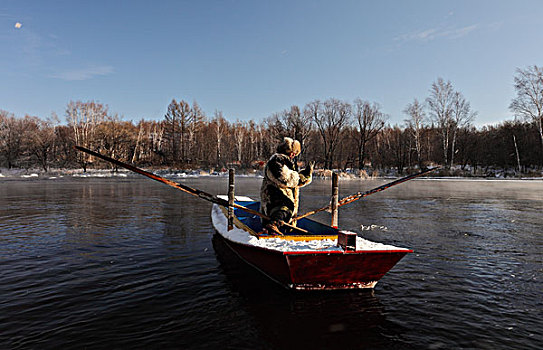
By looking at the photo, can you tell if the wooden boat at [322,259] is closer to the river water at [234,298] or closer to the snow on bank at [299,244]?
the snow on bank at [299,244]

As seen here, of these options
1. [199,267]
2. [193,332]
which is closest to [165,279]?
[199,267]

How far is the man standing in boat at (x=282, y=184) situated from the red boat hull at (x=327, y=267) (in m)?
1.08

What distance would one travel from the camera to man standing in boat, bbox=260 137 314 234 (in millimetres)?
5965

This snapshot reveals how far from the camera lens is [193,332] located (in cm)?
392

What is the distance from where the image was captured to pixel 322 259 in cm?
457

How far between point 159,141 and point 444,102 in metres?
54.0

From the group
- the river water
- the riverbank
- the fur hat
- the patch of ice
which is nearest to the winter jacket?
the fur hat

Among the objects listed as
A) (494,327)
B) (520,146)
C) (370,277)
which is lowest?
(494,327)

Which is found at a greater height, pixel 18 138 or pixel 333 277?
pixel 18 138

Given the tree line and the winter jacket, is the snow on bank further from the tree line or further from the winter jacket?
the tree line

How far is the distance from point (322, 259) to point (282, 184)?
1.90 metres

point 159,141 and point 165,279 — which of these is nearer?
point 165,279

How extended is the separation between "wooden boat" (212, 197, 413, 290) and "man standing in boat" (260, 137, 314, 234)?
0.63m

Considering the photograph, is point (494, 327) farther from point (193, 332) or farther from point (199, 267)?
point (199, 267)
